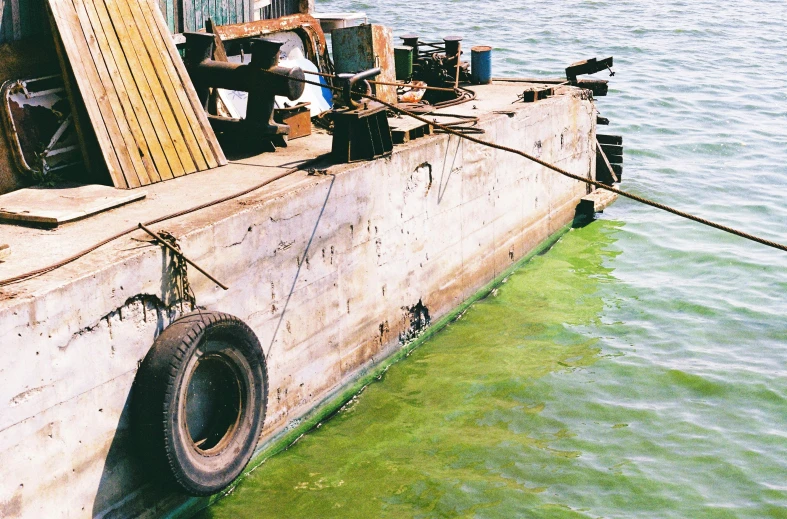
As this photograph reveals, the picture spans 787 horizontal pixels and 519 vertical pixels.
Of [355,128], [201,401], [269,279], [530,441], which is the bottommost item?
[530,441]

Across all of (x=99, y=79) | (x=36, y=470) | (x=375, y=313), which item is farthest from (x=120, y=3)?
(x=36, y=470)

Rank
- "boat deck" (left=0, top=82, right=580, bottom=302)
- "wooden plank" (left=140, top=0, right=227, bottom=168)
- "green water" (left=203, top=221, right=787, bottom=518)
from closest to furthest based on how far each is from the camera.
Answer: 1. "boat deck" (left=0, top=82, right=580, bottom=302)
2. "green water" (left=203, top=221, right=787, bottom=518)
3. "wooden plank" (left=140, top=0, right=227, bottom=168)

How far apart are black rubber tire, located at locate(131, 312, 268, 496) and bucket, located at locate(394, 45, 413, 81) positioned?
6607 millimetres

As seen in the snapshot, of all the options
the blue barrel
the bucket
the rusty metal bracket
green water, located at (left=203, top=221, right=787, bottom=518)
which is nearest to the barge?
green water, located at (left=203, top=221, right=787, bottom=518)

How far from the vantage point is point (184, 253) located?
6.56 m

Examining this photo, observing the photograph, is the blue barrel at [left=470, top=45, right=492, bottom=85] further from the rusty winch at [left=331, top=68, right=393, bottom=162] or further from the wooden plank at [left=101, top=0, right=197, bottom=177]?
the wooden plank at [left=101, top=0, right=197, bottom=177]

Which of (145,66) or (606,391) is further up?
(145,66)

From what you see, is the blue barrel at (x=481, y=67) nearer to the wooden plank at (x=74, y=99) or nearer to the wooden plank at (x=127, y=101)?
the wooden plank at (x=127, y=101)

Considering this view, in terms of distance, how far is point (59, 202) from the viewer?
7.33 m

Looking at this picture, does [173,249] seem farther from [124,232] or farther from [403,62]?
[403,62]

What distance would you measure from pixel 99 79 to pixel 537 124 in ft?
19.6

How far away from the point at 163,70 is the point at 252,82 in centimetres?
92

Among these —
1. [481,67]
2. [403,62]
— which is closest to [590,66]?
[481,67]

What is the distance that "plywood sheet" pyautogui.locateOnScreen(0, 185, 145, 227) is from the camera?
6934mm
